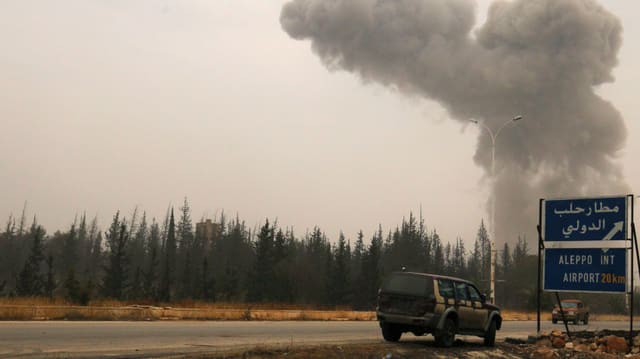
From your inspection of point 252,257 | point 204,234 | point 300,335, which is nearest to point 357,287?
point 252,257

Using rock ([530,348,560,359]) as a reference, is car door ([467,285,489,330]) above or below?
above

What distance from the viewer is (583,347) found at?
1588cm

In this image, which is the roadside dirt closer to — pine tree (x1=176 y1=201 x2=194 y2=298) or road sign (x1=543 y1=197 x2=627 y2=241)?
road sign (x1=543 y1=197 x2=627 y2=241)

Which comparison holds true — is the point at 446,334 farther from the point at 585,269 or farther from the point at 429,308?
the point at 585,269

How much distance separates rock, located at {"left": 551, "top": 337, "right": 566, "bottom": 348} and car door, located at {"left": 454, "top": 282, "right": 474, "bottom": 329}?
3.08 meters

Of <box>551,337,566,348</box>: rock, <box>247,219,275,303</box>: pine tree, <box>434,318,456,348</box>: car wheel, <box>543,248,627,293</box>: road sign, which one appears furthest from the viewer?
<box>247,219,275,303</box>: pine tree

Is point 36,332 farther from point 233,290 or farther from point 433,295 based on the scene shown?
point 233,290

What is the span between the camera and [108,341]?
1349 centimetres

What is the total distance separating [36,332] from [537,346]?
1233 centimetres

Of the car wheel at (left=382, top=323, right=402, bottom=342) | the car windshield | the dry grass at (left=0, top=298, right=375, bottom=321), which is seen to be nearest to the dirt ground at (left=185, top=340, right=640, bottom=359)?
the car wheel at (left=382, top=323, right=402, bottom=342)

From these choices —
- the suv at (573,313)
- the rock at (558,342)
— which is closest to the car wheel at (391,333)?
the rock at (558,342)

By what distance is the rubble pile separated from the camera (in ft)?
47.6

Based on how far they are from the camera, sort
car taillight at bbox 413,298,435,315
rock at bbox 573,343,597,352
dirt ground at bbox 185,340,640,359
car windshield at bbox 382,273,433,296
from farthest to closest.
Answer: rock at bbox 573,343,597,352, car windshield at bbox 382,273,433,296, car taillight at bbox 413,298,435,315, dirt ground at bbox 185,340,640,359

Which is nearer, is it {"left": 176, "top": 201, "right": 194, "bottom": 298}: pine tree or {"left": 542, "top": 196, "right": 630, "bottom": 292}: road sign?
{"left": 542, "top": 196, "right": 630, "bottom": 292}: road sign
